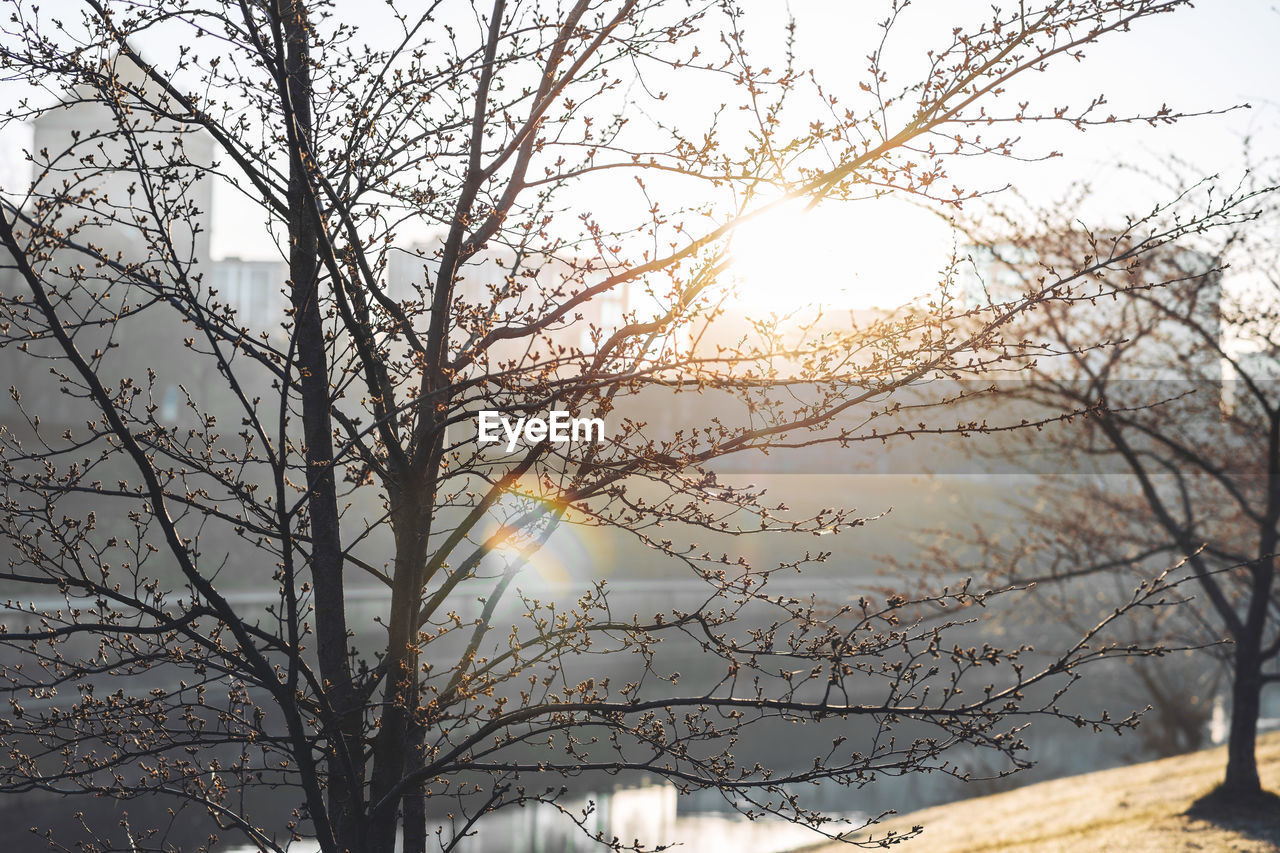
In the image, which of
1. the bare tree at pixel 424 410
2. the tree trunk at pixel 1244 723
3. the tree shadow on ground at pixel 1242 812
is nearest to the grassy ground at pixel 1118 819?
the tree shadow on ground at pixel 1242 812

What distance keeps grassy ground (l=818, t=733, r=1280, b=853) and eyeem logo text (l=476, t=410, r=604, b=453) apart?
18.5ft

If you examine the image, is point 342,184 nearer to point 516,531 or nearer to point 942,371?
point 516,531

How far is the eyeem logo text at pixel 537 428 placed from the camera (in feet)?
10.4

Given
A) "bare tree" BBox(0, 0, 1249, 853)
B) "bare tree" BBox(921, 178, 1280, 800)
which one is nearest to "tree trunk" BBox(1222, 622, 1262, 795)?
"bare tree" BBox(921, 178, 1280, 800)

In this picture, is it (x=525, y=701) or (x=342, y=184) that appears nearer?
(x=525, y=701)

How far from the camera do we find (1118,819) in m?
9.23

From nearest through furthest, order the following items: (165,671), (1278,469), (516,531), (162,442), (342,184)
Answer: (162,442)
(342,184)
(516,531)
(1278,469)
(165,671)

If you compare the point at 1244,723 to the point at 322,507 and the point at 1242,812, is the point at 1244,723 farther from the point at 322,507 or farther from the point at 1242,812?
the point at 322,507

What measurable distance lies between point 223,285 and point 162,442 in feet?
107

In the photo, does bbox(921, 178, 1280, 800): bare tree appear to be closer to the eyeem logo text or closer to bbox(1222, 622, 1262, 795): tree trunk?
bbox(1222, 622, 1262, 795): tree trunk

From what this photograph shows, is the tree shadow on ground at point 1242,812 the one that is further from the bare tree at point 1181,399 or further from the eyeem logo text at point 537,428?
the eyeem logo text at point 537,428

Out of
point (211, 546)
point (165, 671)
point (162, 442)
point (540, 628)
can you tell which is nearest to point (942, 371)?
point (540, 628)

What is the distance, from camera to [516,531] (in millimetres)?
3795

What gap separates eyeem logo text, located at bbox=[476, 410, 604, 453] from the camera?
10.4 ft
